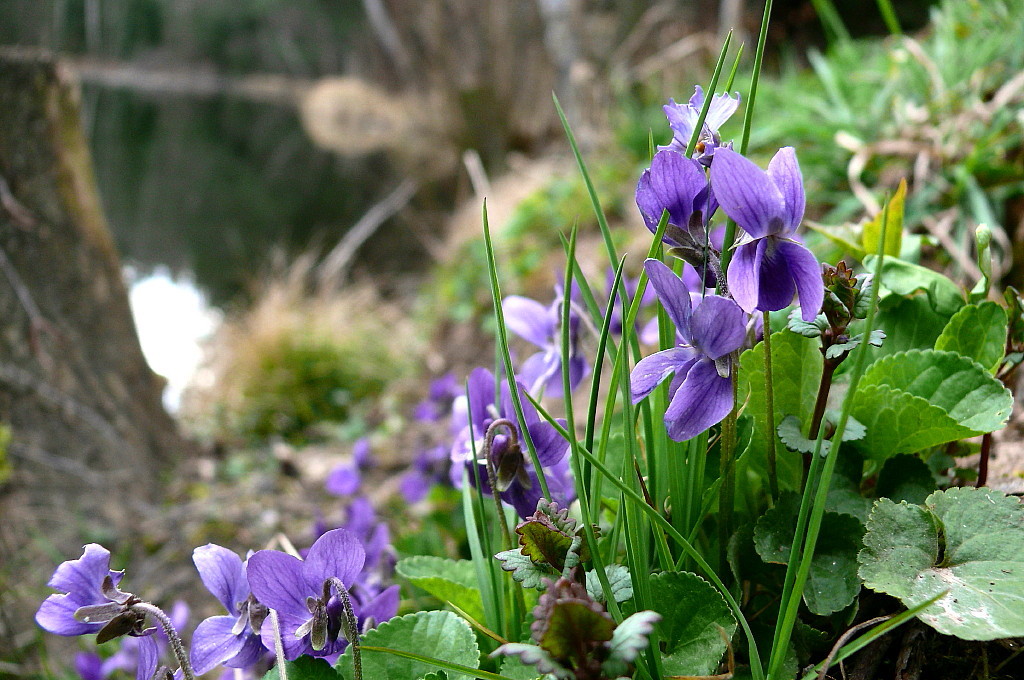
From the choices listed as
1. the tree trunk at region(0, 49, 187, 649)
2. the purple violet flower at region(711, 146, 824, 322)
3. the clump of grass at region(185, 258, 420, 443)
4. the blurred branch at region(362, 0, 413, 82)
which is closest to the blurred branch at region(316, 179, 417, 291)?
the clump of grass at region(185, 258, 420, 443)

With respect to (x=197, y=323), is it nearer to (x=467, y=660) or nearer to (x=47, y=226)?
(x=47, y=226)

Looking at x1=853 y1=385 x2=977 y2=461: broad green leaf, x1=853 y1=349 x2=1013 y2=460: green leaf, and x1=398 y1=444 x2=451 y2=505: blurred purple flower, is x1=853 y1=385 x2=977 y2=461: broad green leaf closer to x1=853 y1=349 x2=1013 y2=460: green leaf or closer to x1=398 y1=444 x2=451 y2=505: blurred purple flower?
x1=853 y1=349 x2=1013 y2=460: green leaf

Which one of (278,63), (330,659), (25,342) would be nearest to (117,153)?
(278,63)


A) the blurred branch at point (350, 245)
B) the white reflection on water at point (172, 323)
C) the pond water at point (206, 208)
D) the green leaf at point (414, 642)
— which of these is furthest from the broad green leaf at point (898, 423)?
the blurred branch at point (350, 245)

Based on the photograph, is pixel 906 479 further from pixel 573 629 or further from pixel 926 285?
pixel 573 629

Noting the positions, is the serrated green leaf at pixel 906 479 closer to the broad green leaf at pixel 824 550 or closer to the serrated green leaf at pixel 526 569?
the broad green leaf at pixel 824 550

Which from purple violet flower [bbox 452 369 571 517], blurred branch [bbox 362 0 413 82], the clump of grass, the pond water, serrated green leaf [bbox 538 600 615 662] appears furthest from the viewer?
blurred branch [bbox 362 0 413 82]

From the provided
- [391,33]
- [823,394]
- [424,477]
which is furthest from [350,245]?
[391,33]
